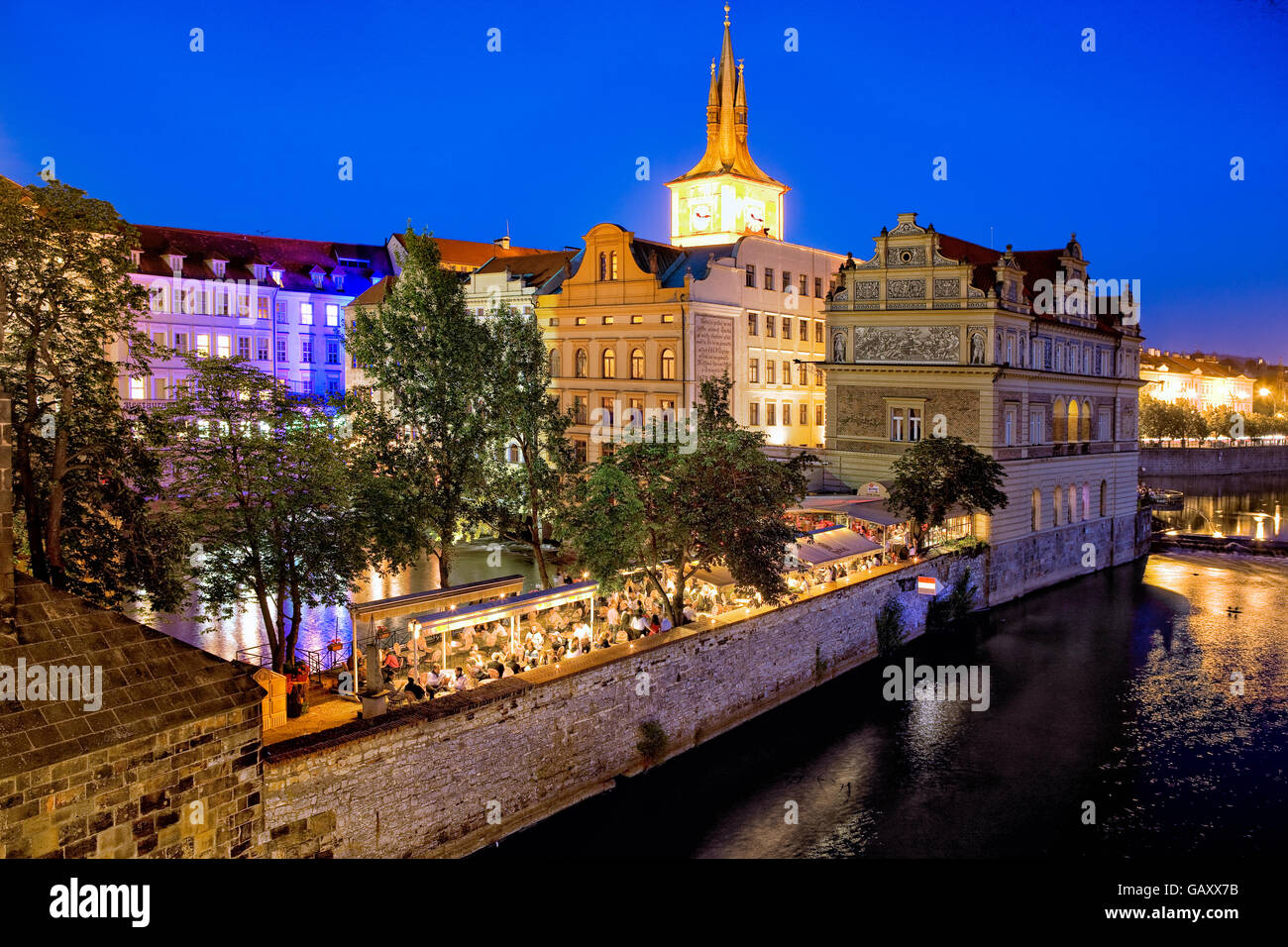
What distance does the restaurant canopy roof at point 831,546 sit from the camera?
32344 millimetres

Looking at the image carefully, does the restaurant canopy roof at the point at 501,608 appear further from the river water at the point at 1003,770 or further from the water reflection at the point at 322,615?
the river water at the point at 1003,770

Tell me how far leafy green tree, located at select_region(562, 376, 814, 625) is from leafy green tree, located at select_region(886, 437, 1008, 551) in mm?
12385

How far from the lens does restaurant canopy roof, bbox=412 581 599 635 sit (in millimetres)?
22283

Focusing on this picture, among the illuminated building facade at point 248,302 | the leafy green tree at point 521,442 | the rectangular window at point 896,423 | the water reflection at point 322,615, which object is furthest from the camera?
the illuminated building facade at point 248,302

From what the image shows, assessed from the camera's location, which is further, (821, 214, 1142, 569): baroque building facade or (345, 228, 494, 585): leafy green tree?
(821, 214, 1142, 569): baroque building facade

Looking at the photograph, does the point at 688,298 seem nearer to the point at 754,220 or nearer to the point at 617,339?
the point at 617,339

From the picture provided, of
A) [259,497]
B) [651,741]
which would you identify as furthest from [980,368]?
[259,497]

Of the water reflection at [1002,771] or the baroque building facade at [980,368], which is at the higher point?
the baroque building facade at [980,368]

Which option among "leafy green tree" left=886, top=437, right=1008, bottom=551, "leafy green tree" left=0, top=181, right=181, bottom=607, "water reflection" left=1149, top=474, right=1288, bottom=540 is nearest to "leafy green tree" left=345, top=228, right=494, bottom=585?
"leafy green tree" left=0, top=181, right=181, bottom=607

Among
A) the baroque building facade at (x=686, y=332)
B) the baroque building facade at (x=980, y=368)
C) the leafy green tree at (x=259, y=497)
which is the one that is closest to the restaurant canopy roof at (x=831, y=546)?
the baroque building facade at (x=980, y=368)

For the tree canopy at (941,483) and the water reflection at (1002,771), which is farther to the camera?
the tree canopy at (941,483)

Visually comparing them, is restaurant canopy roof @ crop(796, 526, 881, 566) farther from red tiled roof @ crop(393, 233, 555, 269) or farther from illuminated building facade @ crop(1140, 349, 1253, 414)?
illuminated building facade @ crop(1140, 349, 1253, 414)

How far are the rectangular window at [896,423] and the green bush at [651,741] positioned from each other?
26.6 m
